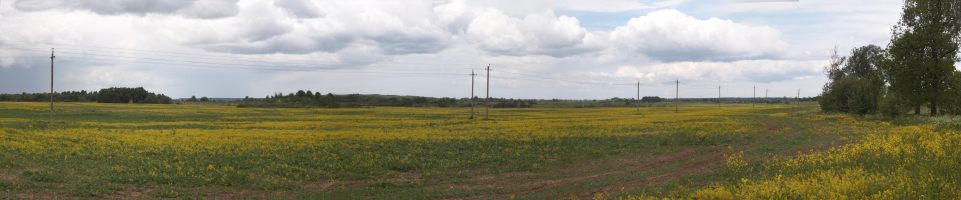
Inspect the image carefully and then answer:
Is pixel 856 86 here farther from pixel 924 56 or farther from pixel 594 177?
pixel 594 177

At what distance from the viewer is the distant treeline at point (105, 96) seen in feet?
388

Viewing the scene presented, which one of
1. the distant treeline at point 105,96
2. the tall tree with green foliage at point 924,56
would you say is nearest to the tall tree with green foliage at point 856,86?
the tall tree with green foliage at point 924,56

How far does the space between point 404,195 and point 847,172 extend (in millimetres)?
10854

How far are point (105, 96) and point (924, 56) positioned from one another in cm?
12530

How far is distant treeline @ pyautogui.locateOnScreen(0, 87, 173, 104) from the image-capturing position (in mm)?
118312

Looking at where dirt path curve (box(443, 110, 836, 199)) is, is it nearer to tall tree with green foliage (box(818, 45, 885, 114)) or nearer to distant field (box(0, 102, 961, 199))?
distant field (box(0, 102, 961, 199))

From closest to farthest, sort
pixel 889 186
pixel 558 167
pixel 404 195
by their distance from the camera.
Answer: pixel 889 186 → pixel 404 195 → pixel 558 167

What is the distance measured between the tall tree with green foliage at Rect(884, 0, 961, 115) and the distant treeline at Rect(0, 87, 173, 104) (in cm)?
12015

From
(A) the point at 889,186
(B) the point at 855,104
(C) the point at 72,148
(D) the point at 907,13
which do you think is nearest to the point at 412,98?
(B) the point at 855,104

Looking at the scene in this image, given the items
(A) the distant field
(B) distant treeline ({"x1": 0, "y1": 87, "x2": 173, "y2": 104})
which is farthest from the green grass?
(B) distant treeline ({"x1": 0, "y1": 87, "x2": 173, "y2": 104})

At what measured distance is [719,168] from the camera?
1927cm

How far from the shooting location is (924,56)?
44.4m

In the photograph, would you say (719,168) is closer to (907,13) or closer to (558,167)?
(558,167)

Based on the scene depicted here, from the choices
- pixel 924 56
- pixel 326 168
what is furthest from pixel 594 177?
pixel 924 56
